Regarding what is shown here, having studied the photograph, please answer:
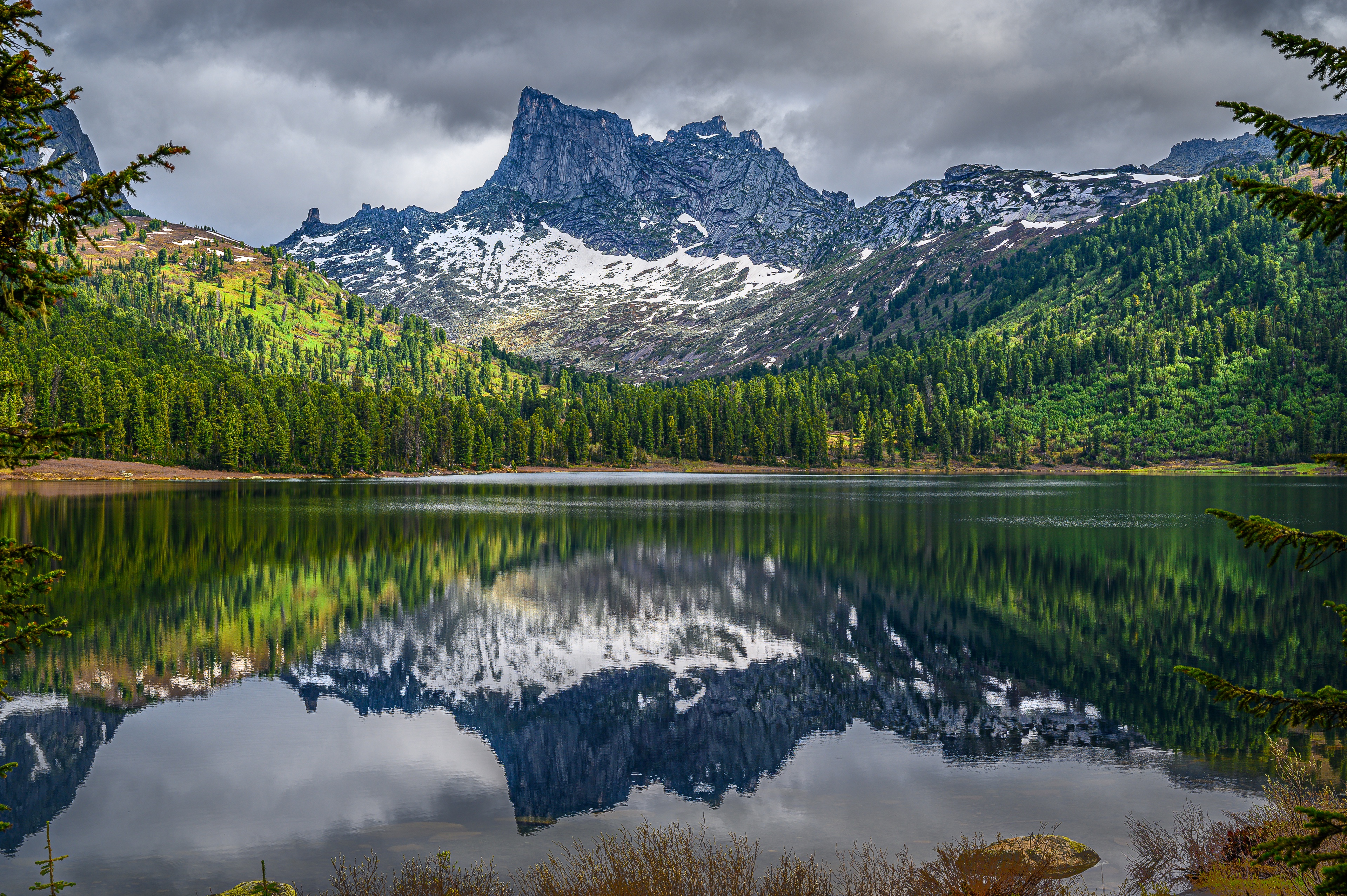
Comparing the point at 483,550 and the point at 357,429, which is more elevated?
the point at 357,429

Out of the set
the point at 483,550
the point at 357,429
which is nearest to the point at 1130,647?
the point at 483,550

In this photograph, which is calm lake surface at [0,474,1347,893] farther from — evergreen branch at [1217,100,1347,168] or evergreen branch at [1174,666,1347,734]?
evergreen branch at [1217,100,1347,168]

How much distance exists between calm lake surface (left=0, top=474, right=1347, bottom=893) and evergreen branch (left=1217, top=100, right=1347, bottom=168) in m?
11.5

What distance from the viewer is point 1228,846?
14023mm

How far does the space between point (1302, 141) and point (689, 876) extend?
12417mm

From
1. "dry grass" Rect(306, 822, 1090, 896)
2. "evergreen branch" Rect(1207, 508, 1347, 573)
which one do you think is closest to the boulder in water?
"dry grass" Rect(306, 822, 1090, 896)

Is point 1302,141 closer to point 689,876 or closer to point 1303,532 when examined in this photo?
point 1303,532

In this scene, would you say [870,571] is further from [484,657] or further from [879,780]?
[879,780]

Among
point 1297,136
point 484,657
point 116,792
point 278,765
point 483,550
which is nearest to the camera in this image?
point 1297,136

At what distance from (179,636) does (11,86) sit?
1157 inches

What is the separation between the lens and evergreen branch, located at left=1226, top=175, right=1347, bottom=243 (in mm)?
7672

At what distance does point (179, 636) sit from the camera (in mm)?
32062

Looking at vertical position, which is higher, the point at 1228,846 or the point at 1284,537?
the point at 1284,537

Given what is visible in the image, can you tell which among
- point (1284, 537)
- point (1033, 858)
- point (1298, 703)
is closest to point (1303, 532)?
point (1284, 537)
